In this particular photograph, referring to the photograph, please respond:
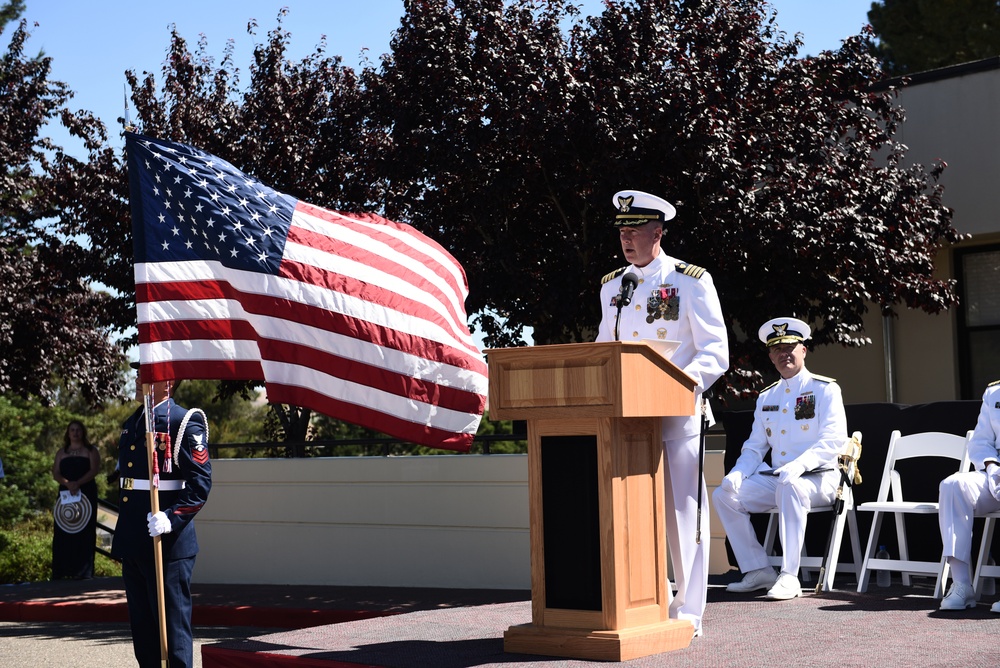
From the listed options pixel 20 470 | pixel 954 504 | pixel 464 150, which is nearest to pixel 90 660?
pixel 464 150

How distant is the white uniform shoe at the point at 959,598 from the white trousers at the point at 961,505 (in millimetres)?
274

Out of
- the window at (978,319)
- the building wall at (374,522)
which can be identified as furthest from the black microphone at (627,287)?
the window at (978,319)

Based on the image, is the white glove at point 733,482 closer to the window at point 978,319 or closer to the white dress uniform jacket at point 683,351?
the white dress uniform jacket at point 683,351

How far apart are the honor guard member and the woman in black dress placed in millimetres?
8909

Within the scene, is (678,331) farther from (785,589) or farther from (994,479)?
(994,479)

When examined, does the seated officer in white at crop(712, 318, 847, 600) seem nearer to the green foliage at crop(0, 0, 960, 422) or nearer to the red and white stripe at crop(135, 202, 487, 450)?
the green foliage at crop(0, 0, 960, 422)

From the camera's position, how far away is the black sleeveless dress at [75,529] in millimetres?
15094

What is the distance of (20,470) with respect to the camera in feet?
88.6

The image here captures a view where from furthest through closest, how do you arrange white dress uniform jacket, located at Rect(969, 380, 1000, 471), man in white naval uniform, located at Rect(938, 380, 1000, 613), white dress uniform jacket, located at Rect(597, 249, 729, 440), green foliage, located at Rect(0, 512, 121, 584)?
green foliage, located at Rect(0, 512, 121, 584) < white dress uniform jacket, located at Rect(969, 380, 1000, 471) < man in white naval uniform, located at Rect(938, 380, 1000, 613) < white dress uniform jacket, located at Rect(597, 249, 729, 440)

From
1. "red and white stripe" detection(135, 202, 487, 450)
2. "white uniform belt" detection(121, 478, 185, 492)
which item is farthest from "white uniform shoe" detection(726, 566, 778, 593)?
"white uniform belt" detection(121, 478, 185, 492)

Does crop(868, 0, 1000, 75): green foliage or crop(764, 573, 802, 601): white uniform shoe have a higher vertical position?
crop(868, 0, 1000, 75): green foliage

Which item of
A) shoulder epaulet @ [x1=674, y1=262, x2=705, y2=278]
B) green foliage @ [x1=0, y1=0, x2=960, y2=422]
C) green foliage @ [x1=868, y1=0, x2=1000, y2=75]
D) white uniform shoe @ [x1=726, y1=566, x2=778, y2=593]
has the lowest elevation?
white uniform shoe @ [x1=726, y1=566, x2=778, y2=593]

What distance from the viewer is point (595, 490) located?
6.07 metres

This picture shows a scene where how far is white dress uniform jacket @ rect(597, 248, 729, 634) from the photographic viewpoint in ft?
21.2
